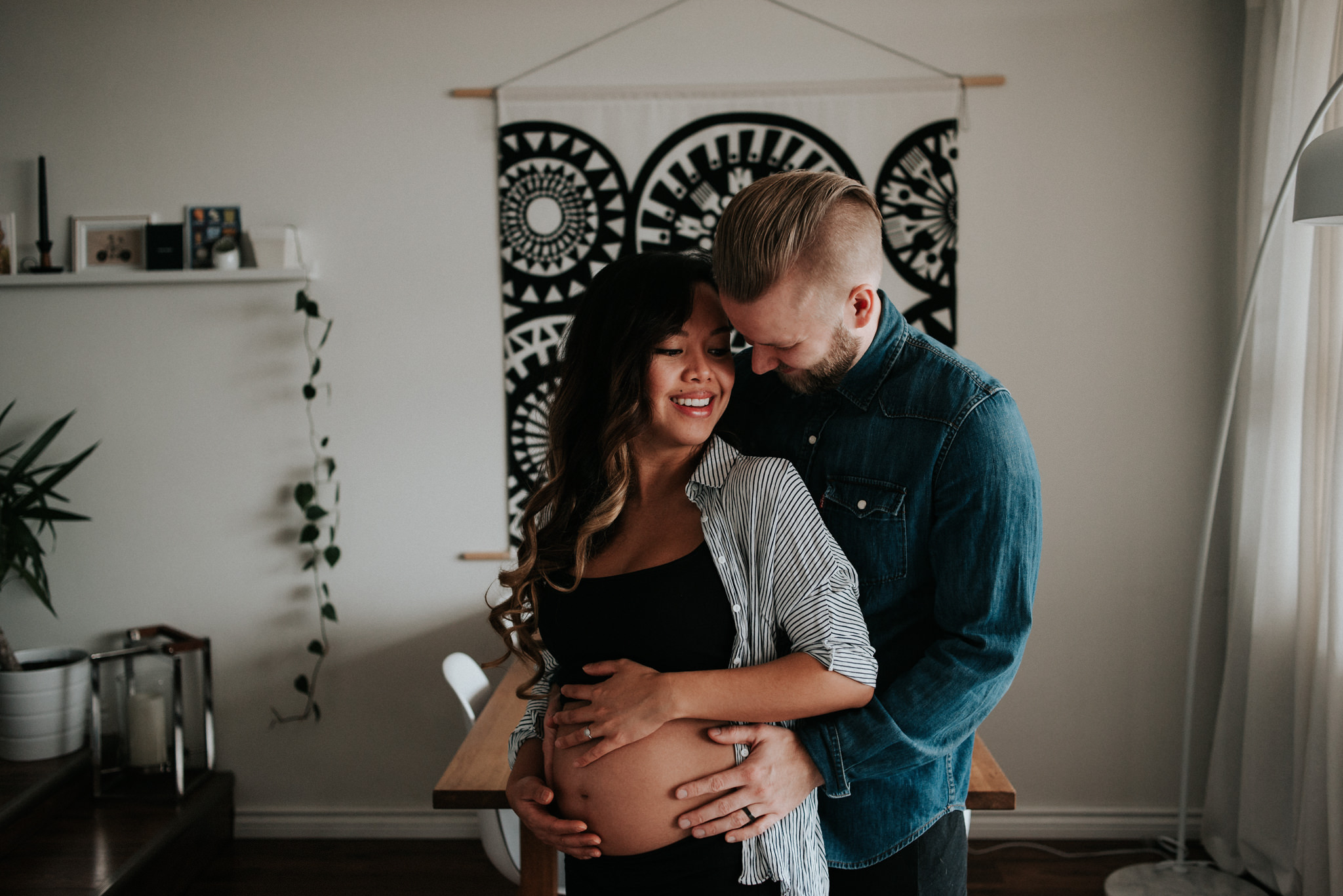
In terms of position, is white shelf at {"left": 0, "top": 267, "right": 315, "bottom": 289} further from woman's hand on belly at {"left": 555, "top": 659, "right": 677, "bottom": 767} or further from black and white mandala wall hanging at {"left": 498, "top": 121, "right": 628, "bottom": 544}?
woman's hand on belly at {"left": 555, "top": 659, "right": 677, "bottom": 767}

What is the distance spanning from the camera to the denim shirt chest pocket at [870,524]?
45.9 inches

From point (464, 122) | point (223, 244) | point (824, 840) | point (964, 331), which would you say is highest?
point (464, 122)

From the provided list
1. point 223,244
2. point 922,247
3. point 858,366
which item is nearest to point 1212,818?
point 922,247

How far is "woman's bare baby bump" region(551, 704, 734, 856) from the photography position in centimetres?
112

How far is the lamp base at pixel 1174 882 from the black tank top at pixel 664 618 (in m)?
1.90

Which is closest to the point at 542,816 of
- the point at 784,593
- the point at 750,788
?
the point at 750,788

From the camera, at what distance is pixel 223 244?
262 cm

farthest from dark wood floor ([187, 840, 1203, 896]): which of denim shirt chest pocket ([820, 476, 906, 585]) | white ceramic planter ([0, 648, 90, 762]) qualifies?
denim shirt chest pocket ([820, 476, 906, 585])

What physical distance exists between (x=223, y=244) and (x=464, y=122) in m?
0.82

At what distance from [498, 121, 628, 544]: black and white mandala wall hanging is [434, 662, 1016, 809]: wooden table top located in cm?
110

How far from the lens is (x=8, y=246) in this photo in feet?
8.89

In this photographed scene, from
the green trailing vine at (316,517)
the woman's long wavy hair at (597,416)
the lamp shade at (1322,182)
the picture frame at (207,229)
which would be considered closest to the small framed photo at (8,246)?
A: the picture frame at (207,229)

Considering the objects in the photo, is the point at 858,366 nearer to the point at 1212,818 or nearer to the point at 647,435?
the point at 647,435

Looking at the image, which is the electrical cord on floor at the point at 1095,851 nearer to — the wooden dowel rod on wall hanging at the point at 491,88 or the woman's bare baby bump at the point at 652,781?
the woman's bare baby bump at the point at 652,781
